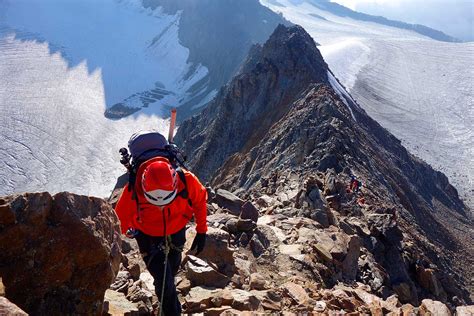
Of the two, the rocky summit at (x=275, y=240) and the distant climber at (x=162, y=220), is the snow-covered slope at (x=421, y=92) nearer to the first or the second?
the rocky summit at (x=275, y=240)

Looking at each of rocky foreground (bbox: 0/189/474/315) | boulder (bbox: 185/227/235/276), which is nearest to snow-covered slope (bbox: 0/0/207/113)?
rocky foreground (bbox: 0/189/474/315)

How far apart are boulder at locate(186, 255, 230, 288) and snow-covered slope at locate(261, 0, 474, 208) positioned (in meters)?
50.5

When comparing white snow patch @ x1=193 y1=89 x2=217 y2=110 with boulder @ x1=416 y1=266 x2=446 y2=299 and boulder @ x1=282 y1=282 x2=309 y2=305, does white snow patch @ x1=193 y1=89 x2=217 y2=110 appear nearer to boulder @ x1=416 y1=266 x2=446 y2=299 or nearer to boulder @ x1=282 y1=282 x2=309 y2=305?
boulder @ x1=416 y1=266 x2=446 y2=299

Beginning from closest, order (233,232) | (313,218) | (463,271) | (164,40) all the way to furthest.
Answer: (233,232) < (313,218) < (463,271) < (164,40)

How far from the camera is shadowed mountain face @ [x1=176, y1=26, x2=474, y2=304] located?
52.8ft

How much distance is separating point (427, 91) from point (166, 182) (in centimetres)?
9404

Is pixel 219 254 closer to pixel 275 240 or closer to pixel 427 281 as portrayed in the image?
pixel 275 240

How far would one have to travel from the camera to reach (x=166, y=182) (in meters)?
4.97

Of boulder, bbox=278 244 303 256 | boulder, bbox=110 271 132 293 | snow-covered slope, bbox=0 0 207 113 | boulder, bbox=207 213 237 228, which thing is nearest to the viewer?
boulder, bbox=110 271 132 293

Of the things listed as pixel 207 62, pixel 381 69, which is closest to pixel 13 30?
pixel 207 62

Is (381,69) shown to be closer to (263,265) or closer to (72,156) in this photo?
(72,156)

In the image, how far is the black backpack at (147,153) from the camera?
5.57 m

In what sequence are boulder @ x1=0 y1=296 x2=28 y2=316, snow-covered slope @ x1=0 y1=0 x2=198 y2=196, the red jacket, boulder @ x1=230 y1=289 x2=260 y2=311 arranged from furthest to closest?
snow-covered slope @ x1=0 y1=0 x2=198 y2=196 → boulder @ x1=230 y1=289 x2=260 y2=311 → the red jacket → boulder @ x1=0 y1=296 x2=28 y2=316

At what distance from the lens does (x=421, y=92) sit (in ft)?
296
